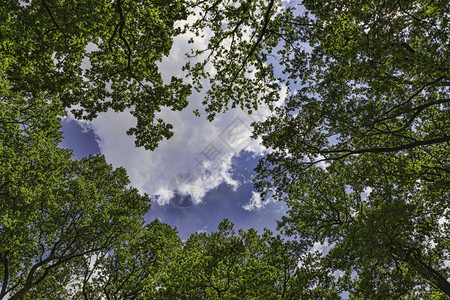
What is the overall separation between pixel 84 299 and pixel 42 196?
385 inches

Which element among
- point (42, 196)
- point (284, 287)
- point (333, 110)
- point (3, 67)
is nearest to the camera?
point (333, 110)

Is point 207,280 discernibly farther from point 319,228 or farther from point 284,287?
point 319,228

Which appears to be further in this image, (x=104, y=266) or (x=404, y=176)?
(x=104, y=266)

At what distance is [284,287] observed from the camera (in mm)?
17109

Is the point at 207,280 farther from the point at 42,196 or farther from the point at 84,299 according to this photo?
the point at 42,196

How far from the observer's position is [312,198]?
65.7ft

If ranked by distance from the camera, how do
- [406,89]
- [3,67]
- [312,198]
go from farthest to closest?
[312,198], [3,67], [406,89]

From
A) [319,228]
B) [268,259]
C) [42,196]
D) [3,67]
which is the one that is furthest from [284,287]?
[3,67]

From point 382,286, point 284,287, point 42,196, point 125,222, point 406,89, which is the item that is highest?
point 42,196

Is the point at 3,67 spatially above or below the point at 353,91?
above

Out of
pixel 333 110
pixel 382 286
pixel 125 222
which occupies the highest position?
pixel 125 222

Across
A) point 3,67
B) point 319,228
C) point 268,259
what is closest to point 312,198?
point 319,228

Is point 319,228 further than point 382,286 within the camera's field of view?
Yes

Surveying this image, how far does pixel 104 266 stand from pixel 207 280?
9287 mm
